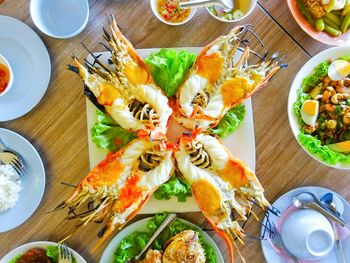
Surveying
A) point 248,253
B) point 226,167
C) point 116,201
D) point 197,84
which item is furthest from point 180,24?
point 248,253

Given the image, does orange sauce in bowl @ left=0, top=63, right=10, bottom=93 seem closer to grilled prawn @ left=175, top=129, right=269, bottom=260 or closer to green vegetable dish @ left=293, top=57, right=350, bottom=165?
grilled prawn @ left=175, top=129, right=269, bottom=260

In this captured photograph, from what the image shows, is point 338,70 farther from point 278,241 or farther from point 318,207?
point 278,241

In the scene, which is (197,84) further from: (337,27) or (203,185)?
(337,27)

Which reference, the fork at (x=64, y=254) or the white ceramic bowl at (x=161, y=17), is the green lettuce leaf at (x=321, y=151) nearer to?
the white ceramic bowl at (x=161, y=17)

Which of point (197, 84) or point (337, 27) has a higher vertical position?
point (197, 84)

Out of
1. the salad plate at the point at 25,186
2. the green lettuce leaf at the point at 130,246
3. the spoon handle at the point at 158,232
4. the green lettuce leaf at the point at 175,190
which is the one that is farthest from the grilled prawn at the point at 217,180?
the salad plate at the point at 25,186

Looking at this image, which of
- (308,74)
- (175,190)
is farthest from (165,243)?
(308,74)
